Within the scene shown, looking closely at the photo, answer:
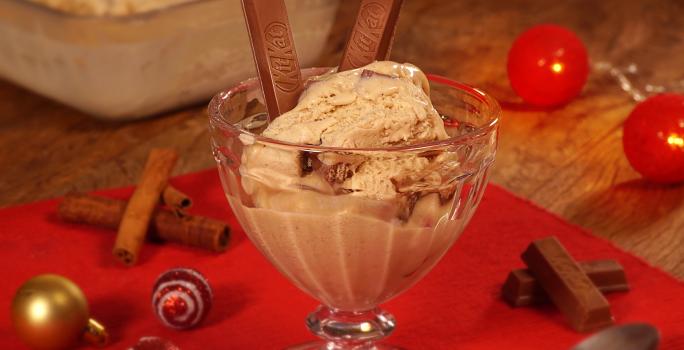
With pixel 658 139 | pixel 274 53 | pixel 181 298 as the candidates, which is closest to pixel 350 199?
pixel 274 53

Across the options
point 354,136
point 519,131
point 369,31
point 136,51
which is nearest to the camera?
point 354,136

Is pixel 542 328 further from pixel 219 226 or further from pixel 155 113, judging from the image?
pixel 155 113

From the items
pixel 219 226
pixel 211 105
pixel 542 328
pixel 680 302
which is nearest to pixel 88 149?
pixel 219 226

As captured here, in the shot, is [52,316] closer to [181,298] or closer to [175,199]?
[181,298]

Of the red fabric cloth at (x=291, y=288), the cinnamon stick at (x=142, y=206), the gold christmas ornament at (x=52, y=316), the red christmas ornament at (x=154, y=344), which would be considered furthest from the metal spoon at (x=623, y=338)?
the cinnamon stick at (x=142, y=206)

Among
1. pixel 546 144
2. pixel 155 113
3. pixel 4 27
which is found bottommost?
pixel 546 144

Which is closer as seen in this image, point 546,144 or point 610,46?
point 546,144
